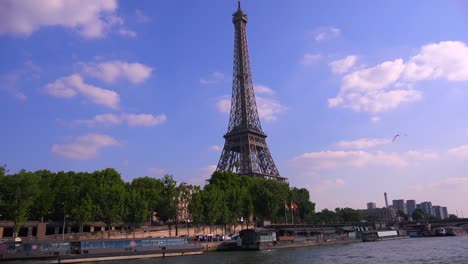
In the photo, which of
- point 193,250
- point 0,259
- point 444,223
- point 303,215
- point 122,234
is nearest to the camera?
point 0,259

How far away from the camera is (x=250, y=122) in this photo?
134m

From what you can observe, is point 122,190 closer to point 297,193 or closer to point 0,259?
point 0,259

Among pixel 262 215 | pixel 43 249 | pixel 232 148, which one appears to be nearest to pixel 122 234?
pixel 43 249

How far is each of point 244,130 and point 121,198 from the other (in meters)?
58.3

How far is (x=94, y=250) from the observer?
57.3 m

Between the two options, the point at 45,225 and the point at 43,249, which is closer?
the point at 43,249

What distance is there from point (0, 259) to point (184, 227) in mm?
42229

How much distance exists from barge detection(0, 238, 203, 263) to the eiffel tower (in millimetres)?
57552

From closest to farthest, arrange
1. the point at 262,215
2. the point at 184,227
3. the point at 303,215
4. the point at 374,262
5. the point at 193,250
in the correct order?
the point at 374,262
the point at 193,250
the point at 184,227
the point at 262,215
the point at 303,215

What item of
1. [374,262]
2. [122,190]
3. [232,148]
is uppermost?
[232,148]

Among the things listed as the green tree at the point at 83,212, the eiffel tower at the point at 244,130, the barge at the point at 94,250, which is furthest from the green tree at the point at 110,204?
the eiffel tower at the point at 244,130

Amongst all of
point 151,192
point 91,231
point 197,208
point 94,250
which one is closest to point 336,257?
point 94,250

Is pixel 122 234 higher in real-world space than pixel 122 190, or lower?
lower

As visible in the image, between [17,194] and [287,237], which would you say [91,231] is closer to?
[17,194]
